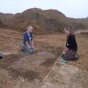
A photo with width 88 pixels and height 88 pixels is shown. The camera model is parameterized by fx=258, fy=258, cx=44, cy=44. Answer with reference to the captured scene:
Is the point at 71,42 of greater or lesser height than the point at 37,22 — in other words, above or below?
below

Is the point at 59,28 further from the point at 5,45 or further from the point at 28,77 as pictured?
the point at 28,77

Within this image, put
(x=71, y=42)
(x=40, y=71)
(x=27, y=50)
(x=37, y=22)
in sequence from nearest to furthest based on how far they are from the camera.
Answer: (x=40, y=71) → (x=71, y=42) → (x=27, y=50) → (x=37, y=22)

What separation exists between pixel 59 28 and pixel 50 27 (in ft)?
3.53

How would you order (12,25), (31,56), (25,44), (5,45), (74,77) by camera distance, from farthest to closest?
(12,25), (5,45), (25,44), (31,56), (74,77)

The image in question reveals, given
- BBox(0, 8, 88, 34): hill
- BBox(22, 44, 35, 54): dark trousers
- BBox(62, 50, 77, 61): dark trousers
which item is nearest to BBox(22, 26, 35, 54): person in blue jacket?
BBox(22, 44, 35, 54): dark trousers

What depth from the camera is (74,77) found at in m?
9.30

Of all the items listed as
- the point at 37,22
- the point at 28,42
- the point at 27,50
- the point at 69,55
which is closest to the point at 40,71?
the point at 69,55

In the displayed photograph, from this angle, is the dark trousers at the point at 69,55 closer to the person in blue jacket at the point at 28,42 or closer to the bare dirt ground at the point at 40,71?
the bare dirt ground at the point at 40,71

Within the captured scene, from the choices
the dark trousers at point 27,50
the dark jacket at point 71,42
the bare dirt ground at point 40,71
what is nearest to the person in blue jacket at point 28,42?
the dark trousers at point 27,50

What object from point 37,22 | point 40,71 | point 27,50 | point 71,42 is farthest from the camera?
point 37,22

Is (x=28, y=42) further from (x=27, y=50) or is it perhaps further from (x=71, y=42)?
(x=71, y=42)

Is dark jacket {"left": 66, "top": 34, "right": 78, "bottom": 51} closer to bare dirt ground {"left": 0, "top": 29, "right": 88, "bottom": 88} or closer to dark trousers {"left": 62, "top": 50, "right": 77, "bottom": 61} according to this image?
dark trousers {"left": 62, "top": 50, "right": 77, "bottom": 61}

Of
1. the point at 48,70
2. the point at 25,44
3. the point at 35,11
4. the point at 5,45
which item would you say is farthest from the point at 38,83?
the point at 35,11

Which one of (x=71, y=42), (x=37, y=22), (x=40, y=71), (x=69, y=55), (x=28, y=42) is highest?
(x=37, y=22)
